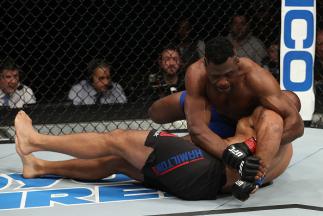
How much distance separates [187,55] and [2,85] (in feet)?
3.94

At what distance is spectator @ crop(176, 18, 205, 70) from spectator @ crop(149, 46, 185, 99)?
12 centimetres

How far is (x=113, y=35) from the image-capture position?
431 cm

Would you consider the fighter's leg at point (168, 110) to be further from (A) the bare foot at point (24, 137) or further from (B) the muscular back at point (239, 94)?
(A) the bare foot at point (24, 137)

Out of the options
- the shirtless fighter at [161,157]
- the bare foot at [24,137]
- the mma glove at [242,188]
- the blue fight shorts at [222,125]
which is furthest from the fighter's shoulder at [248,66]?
the bare foot at [24,137]

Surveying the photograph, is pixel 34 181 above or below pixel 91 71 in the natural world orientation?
below

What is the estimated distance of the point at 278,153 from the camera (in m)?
2.51

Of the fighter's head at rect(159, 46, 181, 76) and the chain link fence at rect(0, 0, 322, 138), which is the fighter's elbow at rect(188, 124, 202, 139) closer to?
the chain link fence at rect(0, 0, 322, 138)

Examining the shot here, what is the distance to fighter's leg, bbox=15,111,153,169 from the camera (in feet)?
8.07

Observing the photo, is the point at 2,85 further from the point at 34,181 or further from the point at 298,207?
the point at 298,207

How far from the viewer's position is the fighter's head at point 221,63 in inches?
89.1

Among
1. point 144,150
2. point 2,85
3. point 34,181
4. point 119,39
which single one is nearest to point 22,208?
point 34,181

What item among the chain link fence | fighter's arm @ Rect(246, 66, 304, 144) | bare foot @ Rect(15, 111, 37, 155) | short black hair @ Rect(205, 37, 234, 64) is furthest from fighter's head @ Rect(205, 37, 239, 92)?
the chain link fence

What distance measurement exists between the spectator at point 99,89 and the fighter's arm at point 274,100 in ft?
5.20

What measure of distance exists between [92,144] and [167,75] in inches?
59.8
